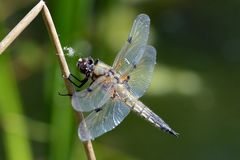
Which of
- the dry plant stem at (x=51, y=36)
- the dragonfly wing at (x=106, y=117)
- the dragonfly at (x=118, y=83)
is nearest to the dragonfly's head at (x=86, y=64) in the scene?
the dragonfly at (x=118, y=83)

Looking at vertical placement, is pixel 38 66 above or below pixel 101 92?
above

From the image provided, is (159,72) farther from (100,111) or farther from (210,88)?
(100,111)

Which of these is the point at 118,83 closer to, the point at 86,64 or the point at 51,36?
the point at 86,64

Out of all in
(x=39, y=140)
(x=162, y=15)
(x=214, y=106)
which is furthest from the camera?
(x=162, y=15)

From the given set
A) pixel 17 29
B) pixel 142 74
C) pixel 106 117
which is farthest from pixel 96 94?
pixel 17 29

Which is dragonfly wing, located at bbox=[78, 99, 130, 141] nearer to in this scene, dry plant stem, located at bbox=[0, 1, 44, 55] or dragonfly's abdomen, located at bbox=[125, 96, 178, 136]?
dragonfly's abdomen, located at bbox=[125, 96, 178, 136]

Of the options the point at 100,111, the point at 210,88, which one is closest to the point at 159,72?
the point at 210,88

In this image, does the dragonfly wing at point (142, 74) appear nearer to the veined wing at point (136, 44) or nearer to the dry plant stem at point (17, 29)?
the veined wing at point (136, 44)
